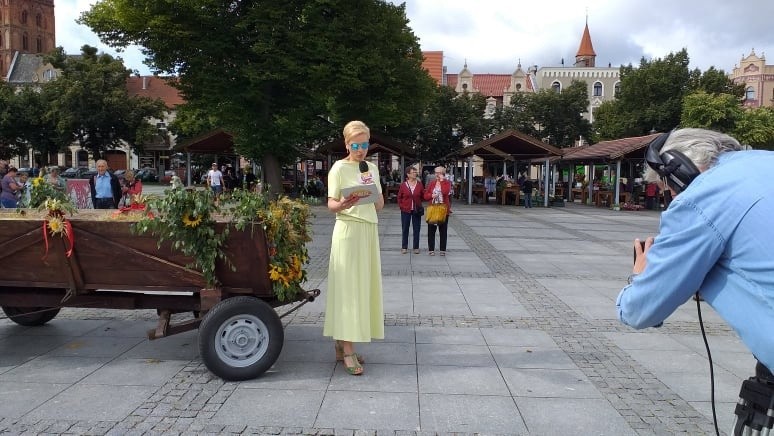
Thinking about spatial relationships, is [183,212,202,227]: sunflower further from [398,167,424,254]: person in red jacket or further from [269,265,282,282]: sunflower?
[398,167,424,254]: person in red jacket

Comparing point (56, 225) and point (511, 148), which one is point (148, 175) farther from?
point (56, 225)

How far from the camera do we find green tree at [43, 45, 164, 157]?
49.0 m

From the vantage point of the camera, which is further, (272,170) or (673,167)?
(272,170)

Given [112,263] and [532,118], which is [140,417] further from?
[532,118]

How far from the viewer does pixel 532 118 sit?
49500 millimetres

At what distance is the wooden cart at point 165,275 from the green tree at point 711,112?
3862cm

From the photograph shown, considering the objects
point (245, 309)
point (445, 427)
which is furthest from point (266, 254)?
point (445, 427)

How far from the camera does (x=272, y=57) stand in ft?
62.2

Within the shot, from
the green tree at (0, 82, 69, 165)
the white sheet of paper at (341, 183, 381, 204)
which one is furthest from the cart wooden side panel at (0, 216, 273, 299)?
the green tree at (0, 82, 69, 165)

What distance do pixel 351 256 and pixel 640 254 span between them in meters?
2.73

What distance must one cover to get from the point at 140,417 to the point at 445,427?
191 cm

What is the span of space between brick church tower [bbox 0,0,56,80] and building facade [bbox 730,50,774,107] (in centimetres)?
10974

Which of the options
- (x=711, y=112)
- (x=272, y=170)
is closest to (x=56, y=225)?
(x=272, y=170)

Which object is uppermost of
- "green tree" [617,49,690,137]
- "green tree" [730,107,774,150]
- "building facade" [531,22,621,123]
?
"building facade" [531,22,621,123]
